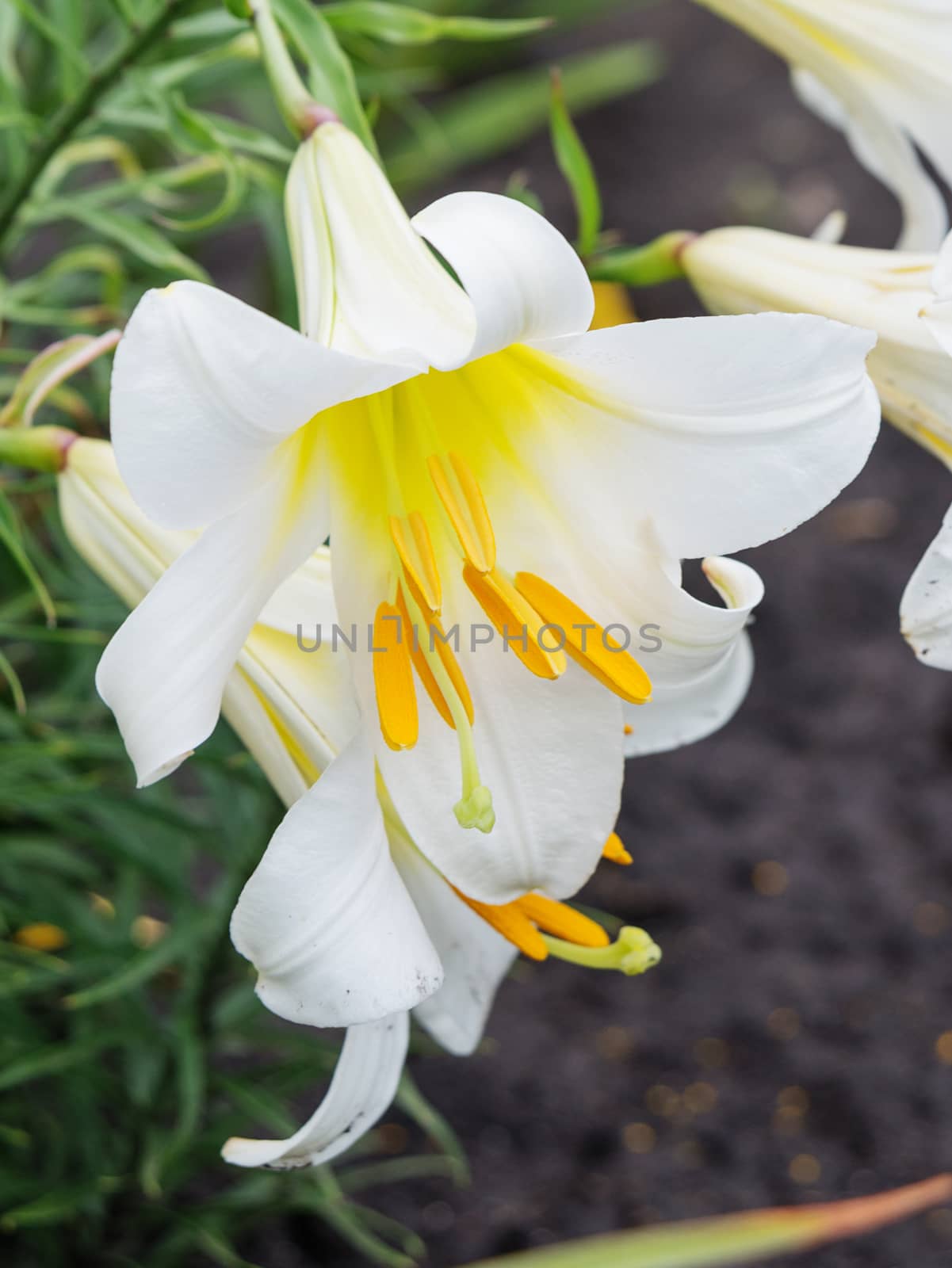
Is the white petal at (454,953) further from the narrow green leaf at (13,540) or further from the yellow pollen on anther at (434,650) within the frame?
the narrow green leaf at (13,540)

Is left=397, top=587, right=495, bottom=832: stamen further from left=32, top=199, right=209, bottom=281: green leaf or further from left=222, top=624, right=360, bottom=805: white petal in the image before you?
left=32, top=199, right=209, bottom=281: green leaf

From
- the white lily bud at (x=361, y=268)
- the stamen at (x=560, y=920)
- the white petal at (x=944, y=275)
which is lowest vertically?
the stamen at (x=560, y=920)

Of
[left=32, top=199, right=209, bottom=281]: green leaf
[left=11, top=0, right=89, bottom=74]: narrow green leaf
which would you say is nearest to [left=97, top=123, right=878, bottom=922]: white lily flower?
[left=32, top=199, right=209, bottom=281]: green leaf

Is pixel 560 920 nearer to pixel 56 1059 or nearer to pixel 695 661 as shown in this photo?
pixel 695 661

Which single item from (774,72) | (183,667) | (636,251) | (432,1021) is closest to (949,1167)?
(432,1021)

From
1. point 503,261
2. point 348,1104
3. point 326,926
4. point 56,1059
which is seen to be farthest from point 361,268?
point 56,1059

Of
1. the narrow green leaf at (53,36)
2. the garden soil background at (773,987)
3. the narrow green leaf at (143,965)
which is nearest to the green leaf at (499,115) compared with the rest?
the garden soil background at (773,987)

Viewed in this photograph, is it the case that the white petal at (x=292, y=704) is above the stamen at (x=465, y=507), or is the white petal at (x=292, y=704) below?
below
